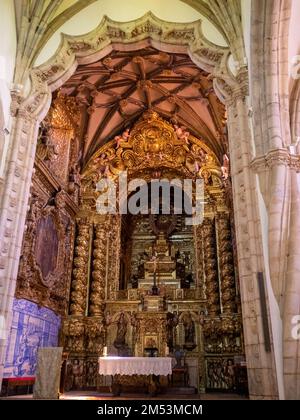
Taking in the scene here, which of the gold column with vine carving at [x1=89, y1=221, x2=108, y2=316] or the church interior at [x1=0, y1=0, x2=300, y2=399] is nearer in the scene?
the church interior at [x1=0, y1=0, x2=300, y2=399]

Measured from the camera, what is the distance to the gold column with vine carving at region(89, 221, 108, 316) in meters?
14.0

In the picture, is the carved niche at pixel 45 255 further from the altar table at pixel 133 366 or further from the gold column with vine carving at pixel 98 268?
the altar table at pixel 133 366

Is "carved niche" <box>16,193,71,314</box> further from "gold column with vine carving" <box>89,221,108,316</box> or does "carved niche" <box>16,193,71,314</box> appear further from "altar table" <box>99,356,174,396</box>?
"altar table" <box>99,356,174,396</box>

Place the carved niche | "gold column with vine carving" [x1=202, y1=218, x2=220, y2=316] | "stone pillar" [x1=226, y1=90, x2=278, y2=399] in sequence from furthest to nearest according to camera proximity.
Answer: "gold column with vine carving" [x1=202, y1=218, x2=220, y2=316]
the carved niche
"stone pillar" [x1=226, y1=90, x2=278, y2=399]

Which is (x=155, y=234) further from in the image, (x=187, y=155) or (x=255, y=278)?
(x=255, y=278)

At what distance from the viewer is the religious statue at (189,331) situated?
43.4ft

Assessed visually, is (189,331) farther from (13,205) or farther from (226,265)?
(13,205)

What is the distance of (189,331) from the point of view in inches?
530

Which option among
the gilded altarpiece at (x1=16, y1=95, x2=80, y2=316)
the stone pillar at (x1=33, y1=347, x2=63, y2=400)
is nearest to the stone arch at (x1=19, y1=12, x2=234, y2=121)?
the gilded altarpiece at (x1=16, y1=95, x2=80, y2=316)

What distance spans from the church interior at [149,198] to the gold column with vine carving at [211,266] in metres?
0.05

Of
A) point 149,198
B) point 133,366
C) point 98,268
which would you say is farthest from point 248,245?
point 149,198

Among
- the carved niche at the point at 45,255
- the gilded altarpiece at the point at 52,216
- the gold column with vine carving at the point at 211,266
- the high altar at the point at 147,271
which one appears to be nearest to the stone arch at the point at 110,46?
the gilded altarpiece at the point at 52,216

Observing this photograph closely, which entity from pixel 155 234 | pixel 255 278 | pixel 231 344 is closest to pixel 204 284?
pixel 231 344

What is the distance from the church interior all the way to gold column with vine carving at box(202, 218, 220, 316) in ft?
0.17
